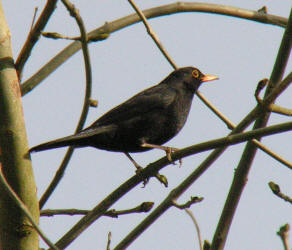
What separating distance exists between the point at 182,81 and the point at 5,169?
406cm

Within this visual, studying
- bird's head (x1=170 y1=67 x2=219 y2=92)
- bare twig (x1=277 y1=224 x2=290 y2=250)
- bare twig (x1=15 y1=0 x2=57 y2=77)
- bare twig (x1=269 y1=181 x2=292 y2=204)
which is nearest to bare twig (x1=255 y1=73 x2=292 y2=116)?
bare twig (x1=269 y1=181 x2=292 y2=204)

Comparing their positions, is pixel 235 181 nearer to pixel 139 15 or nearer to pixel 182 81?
pixel 139 15

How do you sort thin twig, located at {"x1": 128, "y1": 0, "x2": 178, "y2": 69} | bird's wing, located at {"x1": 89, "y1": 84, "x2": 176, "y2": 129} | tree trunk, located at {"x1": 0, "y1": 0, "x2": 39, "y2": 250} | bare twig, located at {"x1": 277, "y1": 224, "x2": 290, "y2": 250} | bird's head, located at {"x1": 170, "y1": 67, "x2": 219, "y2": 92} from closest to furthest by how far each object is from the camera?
1. bare twig, located at {"x1": 277, "y1": 224, "x2": 290, "y2": 250}
2. tree trunk, located at {"x1": 0, "y1": 0, "x2": 39, "y2": 250}
3. thin twig, located at {"x1": 128, "y1": 0, "x2": 178, "y2": 69}
4. bird's wing, located at {"x1": 89, "y1": 84, "x2": 176, "y2": 129}
5. bird's head, located at {"x1": 170, "y1": 67, "x2": 219, "y2": 92}

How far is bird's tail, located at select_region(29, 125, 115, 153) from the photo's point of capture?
16.3ft

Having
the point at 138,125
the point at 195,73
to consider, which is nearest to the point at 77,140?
the point at 138,125

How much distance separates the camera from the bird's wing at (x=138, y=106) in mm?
6188

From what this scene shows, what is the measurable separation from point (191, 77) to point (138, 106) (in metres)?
1.42

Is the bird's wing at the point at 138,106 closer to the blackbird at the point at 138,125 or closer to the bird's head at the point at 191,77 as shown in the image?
the blackbird at the point at 138,125

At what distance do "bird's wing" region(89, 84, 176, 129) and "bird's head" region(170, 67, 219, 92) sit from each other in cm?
70

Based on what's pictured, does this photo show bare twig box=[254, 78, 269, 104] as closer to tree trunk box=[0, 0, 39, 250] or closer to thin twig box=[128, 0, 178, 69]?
thin twig box=[128, 0, 178, 69]

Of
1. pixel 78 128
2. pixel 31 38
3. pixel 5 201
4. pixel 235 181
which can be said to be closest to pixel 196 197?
pixel 235 181

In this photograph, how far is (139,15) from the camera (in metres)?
3.97

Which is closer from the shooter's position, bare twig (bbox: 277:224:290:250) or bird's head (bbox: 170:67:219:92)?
bare twig (bbox: 277:224:290:250)

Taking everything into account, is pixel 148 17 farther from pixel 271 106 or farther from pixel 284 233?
pixel 284 233
